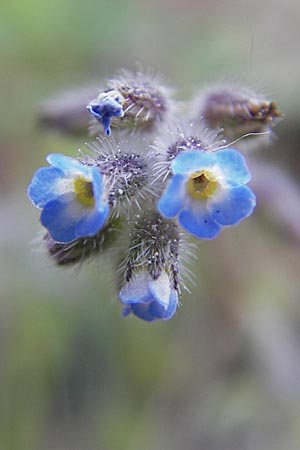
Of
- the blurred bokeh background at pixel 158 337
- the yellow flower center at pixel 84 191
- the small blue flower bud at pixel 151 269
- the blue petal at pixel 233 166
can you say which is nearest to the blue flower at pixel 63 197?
the yellow flower center at pixel 84 191

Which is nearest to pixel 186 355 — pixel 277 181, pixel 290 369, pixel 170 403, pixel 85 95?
pixel 170 403

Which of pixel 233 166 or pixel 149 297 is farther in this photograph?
pixel 149 297

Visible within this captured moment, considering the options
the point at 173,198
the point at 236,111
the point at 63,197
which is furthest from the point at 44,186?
the point at 236,111

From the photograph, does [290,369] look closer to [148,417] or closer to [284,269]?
[284,269]

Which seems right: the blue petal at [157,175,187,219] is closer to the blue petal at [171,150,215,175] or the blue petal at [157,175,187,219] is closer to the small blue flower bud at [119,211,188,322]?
the blue petal at [171,150,215,175]

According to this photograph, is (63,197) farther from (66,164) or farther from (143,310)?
(143,310)

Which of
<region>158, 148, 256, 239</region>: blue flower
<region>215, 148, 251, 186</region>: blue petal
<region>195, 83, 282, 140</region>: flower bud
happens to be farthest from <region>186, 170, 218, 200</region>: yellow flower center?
<region>195, 83, 282, 140</region>: flower bud
